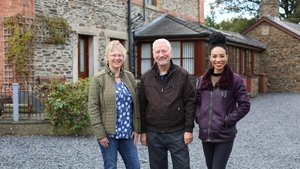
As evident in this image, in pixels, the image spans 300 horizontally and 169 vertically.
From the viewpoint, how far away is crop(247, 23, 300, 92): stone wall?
2908 centimetres

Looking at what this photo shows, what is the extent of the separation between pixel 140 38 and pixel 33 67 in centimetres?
650

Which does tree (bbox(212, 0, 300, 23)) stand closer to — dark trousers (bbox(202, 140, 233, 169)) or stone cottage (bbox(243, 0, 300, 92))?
stone cottage (bbox(243, 0, 300, 92))

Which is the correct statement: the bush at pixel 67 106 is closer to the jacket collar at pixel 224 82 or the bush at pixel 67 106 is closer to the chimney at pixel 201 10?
the jacket collar at pixel 224 82

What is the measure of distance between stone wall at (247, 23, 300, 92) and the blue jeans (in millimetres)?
24631

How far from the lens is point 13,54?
13.4 metres

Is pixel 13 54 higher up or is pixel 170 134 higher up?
pixel 13 54

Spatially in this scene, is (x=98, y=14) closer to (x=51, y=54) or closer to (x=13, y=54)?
(x=51, y=54)

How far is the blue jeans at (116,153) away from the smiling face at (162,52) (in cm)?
90

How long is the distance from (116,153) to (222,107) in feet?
3.92

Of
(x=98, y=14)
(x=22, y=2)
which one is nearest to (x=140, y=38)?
(x=98, y=14)

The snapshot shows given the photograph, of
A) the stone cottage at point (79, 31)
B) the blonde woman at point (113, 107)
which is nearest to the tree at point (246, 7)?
the stone cottage at point (79, 31)

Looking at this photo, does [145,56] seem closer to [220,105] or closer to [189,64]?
[189,64]

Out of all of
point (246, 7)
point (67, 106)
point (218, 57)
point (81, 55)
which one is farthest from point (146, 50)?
point (246, 7)

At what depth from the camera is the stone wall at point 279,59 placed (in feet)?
95.4
